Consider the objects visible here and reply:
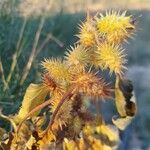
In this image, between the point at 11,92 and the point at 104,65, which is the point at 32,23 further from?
the point at 104,65

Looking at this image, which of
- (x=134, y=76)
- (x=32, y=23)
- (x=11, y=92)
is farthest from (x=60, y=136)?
(x=134, y=76)

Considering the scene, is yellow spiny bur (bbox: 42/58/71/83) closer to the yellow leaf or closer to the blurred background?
the yellow leaf

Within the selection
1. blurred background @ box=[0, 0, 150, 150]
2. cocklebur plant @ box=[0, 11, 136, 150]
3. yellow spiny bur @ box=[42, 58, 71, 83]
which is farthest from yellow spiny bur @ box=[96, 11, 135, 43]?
blurred background @ box=[0, 0, 150, 150]

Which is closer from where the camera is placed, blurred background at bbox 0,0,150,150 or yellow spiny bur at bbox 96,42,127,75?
yellow spiny bur at bbox 96,42,127,75

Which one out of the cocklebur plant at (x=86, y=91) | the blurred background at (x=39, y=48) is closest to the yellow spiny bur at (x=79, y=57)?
the cocklebur plant at (x=86, y=91)

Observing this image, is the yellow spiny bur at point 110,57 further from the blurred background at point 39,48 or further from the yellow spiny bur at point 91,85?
the blurred background at point 39,48

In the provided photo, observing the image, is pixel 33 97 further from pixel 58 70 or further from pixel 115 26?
pixel 115 26
